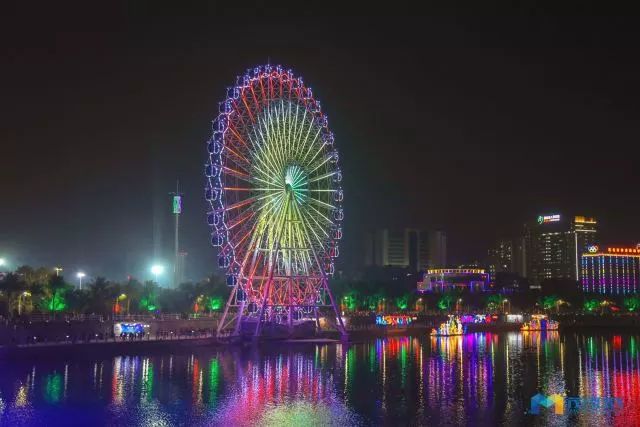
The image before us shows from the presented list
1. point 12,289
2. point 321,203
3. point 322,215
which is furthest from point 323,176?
point 12,289

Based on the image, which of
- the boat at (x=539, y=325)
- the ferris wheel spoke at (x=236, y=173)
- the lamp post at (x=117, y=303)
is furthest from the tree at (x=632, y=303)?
the ferris wheel spoke at (x=236, y=173)

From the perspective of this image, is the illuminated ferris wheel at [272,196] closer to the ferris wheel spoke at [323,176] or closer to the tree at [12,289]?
the ferris wheel spoke at [323,176]

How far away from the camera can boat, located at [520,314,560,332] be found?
135m

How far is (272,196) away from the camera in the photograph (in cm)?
7338

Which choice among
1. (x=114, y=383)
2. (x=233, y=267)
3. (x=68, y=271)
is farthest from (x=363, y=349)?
(x=68, y=271)

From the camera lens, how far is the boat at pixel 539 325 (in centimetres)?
13488

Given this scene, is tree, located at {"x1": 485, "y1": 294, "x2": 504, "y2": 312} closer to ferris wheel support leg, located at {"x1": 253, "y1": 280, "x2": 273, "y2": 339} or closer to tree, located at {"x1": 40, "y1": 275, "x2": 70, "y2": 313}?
ferris wheel support leg, located at {"x1": 253, "y1": 280, "x2": 273, "y2": 339}

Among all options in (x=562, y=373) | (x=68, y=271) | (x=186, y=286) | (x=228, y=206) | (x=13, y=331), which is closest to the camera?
(x=13, y=331)

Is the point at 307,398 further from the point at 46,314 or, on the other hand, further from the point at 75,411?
the point at 46,314

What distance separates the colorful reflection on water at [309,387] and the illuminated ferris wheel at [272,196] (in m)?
5.99

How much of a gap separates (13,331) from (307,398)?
79.4 ft

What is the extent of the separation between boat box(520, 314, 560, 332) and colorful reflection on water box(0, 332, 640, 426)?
57334 mm

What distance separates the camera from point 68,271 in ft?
453

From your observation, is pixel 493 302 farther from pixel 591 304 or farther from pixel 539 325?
pixel 591 304
